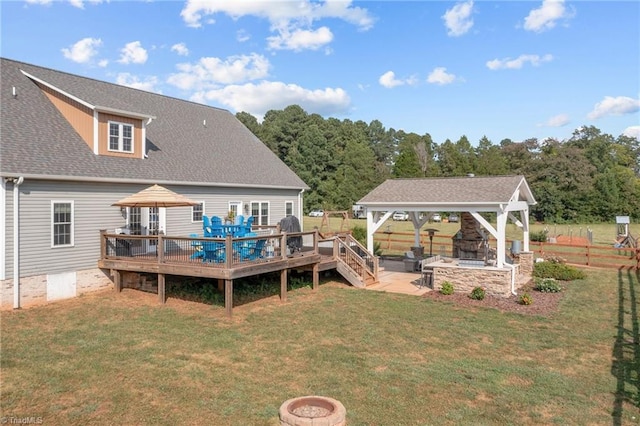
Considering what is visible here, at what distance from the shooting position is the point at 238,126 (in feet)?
75.0

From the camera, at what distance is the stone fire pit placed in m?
4.43

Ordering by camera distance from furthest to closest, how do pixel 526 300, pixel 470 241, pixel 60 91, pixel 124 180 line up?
pixel 470 241, pixel 60 91, pixel 124 180, pixel 526 300

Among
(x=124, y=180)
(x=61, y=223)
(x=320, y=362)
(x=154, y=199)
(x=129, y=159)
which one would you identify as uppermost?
(x=129, y=159)

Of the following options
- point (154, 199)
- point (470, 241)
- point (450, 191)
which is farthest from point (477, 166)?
point (154, 199)

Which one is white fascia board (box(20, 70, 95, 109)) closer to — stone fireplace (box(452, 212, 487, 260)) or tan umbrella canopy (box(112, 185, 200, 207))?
tan umbrella canopy (box(112, 185, 200, 207))

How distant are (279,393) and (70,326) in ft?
20.2

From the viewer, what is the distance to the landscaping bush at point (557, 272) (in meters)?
15.8

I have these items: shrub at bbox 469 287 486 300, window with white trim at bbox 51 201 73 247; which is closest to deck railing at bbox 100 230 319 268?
window with white trim at bbox 51 201 73 247

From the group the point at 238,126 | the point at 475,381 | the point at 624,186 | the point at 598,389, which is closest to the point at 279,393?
the point at 475,381

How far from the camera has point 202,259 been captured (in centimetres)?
1145

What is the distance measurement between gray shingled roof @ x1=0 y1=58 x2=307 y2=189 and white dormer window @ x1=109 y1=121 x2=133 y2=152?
1.41 feet

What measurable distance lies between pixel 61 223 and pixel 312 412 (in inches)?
Result: 406

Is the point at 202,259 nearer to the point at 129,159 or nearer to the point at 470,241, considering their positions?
the point at 129,159

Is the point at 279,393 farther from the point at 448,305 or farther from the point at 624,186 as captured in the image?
the point at 624,186
